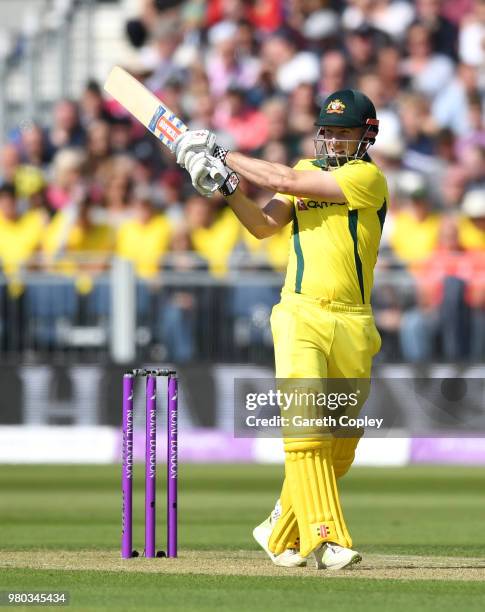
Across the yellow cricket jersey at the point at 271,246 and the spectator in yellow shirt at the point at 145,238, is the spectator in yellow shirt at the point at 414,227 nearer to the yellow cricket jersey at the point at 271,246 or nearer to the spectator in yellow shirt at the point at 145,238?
the yellow cricket jersey at the point at 271,246

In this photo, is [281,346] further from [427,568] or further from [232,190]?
[427,568]

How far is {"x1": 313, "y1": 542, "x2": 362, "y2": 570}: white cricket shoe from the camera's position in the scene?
666 centimetres

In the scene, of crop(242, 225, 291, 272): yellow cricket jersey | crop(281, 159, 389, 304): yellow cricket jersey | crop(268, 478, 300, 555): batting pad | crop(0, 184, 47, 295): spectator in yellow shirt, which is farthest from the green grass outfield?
crop(0, 184, 47, 295): spectator in yellow shirt

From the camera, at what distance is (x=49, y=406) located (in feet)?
46.9

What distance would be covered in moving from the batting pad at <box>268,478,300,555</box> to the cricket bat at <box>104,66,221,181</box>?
1.64 meters

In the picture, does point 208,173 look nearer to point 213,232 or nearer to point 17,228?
point 213,232

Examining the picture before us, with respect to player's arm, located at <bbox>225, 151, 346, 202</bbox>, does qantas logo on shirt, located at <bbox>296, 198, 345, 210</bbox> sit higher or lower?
lower

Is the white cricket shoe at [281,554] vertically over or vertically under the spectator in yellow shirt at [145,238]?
under

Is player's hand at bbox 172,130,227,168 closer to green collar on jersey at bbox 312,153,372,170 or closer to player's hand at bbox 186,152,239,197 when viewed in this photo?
player's hand at bbox 186,152,239,197

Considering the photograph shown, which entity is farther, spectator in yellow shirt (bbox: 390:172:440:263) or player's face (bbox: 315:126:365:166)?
spectator in yellow shirt (bbox: 390:172:440:263)

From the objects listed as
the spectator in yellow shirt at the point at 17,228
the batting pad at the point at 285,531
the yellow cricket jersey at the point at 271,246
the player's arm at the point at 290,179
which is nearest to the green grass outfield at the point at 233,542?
the batting pad at the point at 285,531

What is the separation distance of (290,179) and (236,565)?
176 centimetres

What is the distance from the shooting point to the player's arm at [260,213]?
6883 millimetres

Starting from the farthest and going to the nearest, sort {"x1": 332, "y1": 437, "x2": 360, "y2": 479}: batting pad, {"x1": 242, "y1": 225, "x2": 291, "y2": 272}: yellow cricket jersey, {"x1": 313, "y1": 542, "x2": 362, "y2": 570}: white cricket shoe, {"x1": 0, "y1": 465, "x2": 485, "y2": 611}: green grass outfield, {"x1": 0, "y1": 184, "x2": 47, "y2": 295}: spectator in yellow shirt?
{"x1": 0, "y1": 184, "x2": 47, "y2": 295}: spectator in yellow shirt < {"x1": 242, "y1": 225, "x2": 291, "y2": 272}: yellow cricket jersey < {"x1": 332, "y1": 437, "x2": 360, "y2": 479}: batting pad < {"x1": 313, "y1": 542, "x2": 362, "y2": 570}: white cricket shoe < {"x1": 0, "y1": 465, "x2": 485, "y2": 611}: green grass outfield
